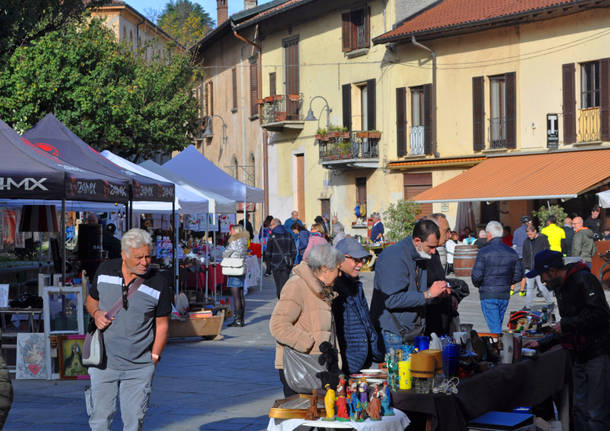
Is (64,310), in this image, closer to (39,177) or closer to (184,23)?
(39,177)

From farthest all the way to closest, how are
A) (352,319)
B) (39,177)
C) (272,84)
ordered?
(272,84) < (39,177) < (352,319)

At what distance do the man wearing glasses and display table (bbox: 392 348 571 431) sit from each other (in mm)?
1566

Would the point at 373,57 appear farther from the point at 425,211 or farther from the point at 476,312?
the point at 476,312

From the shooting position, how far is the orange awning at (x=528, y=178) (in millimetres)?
25625

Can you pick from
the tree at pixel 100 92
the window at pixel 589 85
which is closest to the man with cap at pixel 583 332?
the window at pixel 589 85

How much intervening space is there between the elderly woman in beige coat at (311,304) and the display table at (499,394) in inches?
25.5

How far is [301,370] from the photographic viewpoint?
6492mm

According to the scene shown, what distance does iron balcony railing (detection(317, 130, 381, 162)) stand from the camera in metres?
33.7

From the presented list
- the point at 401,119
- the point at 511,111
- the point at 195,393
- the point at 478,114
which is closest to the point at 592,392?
the point at 195,393

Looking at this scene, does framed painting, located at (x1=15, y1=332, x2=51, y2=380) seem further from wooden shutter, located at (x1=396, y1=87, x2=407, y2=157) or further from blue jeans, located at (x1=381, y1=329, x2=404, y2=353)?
wooden shutter, located at (x1=396, y1=87, x2=407, y2=157)

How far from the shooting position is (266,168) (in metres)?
40.8

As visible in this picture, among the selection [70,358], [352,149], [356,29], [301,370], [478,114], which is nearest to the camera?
[301,370]

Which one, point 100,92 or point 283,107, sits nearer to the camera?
point 100,92

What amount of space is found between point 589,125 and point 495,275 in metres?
16.9
